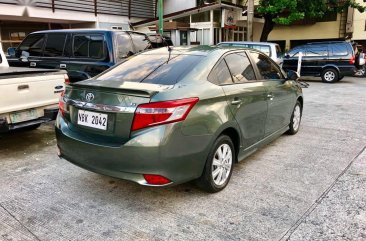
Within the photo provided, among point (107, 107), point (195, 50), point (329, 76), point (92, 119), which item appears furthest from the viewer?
point (329, 76)

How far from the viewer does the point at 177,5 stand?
771 inches

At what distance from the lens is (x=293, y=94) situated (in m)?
5.19

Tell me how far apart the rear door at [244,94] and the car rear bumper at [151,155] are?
0.65 m

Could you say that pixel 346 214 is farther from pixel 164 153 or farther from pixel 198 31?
pixel 198 31

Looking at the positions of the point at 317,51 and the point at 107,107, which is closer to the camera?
the point at 107,107

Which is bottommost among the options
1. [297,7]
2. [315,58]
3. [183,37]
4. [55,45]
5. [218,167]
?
[218,167]

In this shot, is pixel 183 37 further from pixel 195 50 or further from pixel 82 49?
pixel 195 50

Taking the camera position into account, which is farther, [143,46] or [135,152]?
[143,46]

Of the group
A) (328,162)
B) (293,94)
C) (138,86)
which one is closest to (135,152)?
(138,86)

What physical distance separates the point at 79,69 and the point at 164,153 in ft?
14.6

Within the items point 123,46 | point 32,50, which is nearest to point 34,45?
point 32,50

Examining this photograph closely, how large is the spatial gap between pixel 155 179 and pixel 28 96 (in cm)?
270

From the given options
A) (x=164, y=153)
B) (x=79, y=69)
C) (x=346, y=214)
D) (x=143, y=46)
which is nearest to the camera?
(x=164, y=153)

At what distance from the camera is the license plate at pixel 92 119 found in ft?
9.93
